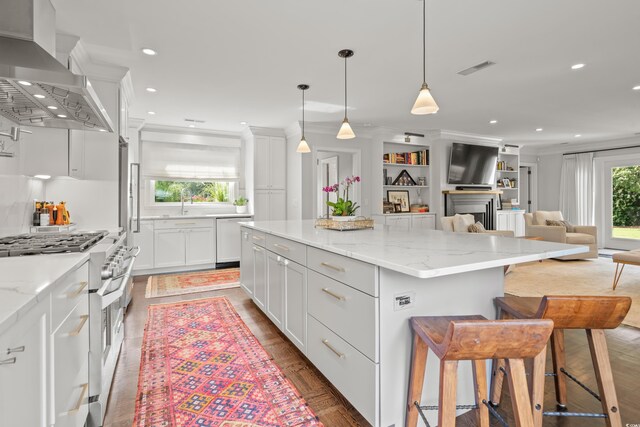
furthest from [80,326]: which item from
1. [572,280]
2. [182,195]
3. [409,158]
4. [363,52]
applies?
[409,158]

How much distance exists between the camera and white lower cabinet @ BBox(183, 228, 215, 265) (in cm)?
526

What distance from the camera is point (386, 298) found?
1422 mm

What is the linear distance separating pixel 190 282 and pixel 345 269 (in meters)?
3.55

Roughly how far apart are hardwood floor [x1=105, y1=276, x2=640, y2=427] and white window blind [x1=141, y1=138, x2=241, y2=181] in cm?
328

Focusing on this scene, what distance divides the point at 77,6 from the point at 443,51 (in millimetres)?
2899

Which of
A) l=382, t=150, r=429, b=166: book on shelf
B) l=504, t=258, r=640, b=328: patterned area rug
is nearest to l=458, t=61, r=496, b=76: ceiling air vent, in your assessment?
l=504, t=258, r=640, b=328: patterned area rug

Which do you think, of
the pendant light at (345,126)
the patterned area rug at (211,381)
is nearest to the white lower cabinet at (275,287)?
the patterned area rug at (211,381)

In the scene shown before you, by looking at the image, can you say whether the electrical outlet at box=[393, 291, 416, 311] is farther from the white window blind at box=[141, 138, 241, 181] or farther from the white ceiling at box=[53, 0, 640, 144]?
the white window blind at box=[141, 138, 241, 181]

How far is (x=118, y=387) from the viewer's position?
6.42ft

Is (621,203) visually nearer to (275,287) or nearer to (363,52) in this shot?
(363,52)

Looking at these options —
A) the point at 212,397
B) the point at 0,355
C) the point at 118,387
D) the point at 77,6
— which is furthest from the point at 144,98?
the point at 0,355

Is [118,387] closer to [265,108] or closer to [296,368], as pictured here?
[296,368]

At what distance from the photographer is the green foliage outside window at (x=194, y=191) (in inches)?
227

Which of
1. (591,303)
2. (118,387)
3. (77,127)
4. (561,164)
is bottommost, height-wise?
(118,387)
